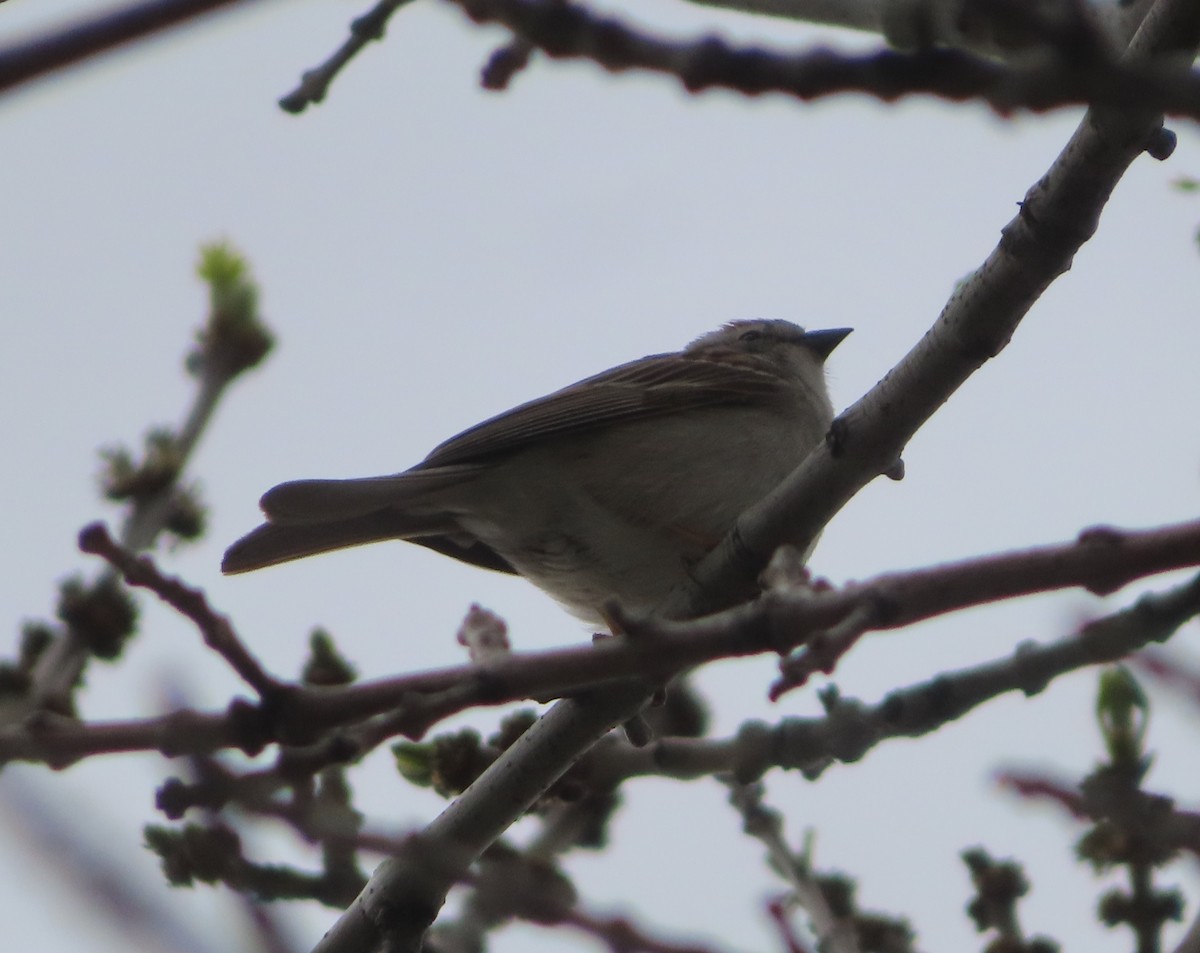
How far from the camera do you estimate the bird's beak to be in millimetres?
7289

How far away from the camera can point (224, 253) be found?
5051 millimetres

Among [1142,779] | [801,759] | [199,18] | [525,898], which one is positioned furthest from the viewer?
[1142,779]

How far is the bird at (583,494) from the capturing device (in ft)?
18.0

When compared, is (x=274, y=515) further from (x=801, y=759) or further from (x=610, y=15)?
(x=610, y=15)

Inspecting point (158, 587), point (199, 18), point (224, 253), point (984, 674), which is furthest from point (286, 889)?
point (224, 253)

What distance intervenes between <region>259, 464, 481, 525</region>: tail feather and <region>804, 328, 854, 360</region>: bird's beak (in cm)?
232

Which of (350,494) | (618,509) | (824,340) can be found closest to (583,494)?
(618,509)

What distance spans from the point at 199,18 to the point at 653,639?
0.95 m

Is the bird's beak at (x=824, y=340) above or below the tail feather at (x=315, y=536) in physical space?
above

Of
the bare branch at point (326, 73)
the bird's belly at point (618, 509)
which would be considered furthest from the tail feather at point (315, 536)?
the bare branch at point (326, 73)

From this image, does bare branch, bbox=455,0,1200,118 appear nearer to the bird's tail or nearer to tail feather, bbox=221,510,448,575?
the bird's tail

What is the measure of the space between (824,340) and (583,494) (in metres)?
2.14

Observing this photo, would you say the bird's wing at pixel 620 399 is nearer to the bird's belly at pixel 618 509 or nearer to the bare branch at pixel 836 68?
the bird's belly at pixel 618 509

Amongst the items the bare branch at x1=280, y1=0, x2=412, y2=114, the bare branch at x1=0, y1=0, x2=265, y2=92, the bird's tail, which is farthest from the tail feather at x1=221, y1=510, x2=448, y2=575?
the bare branch at x1=0, y1=0, x2=265, y2=92
